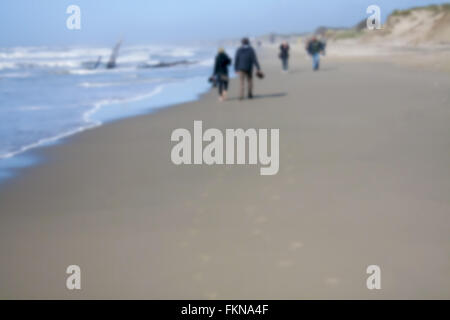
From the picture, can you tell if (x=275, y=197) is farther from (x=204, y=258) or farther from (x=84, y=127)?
(x=84, y=127)

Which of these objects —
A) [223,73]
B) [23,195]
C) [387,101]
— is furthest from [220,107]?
[23,195]

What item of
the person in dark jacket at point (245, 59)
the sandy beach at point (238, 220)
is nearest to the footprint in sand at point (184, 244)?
the sandy beach at point (238, 220)

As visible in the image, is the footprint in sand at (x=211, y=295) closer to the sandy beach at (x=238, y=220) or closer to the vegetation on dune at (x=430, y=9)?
the sandy beach at (x=238, y=220)

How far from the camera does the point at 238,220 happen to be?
14.3ft

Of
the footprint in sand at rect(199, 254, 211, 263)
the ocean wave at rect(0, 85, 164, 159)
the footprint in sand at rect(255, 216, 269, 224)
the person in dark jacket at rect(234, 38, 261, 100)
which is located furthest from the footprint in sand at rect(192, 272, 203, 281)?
the person in dark jacket at rect(234, 38, 261, 100)

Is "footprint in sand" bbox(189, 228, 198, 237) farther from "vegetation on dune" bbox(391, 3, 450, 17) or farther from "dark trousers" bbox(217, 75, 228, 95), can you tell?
Result: "vegetation on dune" bbox(391, 3, 450, 17)

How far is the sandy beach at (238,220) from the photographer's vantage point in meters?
3.31

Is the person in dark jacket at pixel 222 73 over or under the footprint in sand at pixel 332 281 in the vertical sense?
over

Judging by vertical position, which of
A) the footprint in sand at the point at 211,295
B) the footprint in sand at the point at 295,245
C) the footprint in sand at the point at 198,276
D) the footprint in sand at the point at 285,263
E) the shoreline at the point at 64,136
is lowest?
the footprint in sand at the point at 211,295

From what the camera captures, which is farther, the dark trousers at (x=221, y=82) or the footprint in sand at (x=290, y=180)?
the dark trousers at (x=221, y=82)

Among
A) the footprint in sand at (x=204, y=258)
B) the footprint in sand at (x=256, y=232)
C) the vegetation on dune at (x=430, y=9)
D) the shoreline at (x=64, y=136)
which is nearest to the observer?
the footprint in sand at (x=204, y=258)

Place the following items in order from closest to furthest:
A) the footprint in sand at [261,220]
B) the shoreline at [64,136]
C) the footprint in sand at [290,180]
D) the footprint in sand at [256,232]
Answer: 1. the footprint in sand at [256,232]
2. the footprint in sand at [261,220]
3. the footprint in sand at [290,180]
4. the shoreline at [64,136]

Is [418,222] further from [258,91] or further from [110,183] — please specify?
[258,91]

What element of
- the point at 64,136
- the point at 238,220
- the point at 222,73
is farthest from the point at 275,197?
the point at 222,73
